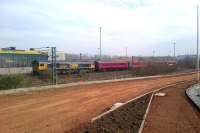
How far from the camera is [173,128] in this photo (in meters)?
12.9

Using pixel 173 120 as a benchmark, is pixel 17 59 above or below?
above

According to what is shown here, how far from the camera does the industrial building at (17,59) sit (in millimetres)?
47972

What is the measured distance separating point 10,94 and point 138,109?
12421 millimetres

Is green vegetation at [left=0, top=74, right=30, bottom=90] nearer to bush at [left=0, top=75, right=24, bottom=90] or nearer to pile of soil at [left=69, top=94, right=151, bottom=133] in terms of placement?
bush at [left=0, top=75, right=24, bottom=90]

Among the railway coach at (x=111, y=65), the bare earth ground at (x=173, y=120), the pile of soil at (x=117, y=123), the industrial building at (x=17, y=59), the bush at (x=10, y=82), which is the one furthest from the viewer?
the railway coach at (x=111, y=65)

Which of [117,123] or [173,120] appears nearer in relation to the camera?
[117,123]

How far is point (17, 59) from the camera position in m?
50.8

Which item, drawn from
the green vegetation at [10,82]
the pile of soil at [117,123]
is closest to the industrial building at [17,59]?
the green vegetation at [10,82]

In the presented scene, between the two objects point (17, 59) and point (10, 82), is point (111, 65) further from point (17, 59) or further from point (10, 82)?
point (10, 82)

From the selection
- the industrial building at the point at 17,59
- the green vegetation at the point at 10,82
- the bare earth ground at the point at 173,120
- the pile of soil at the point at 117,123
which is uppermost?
the industrial building at the point at 17,59

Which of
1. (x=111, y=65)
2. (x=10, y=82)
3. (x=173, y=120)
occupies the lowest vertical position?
(x=173, y=120)

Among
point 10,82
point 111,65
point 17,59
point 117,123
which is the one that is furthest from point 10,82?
point 111,65

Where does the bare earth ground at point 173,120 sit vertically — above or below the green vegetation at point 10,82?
below

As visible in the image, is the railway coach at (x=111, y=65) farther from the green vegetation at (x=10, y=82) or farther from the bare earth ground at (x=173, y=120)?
the bare earth ground at (x=173, y=120)
